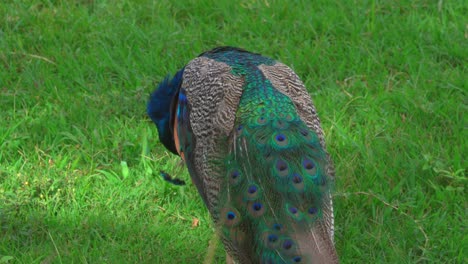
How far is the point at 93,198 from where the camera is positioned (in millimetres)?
4816

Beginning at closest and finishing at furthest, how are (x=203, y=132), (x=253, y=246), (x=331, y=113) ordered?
(x=253, y=246) < (x=203, y=132) < (x=331, y=113)

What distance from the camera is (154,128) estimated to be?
534 centimetres

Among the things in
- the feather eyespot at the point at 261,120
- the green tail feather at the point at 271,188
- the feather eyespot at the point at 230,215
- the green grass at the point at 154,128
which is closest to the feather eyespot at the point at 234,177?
the green tail feather at the point at 271,188

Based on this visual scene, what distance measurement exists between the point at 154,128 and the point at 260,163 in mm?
1937

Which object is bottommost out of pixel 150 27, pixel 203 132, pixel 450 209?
pixel 450 209

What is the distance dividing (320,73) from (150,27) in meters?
1.28

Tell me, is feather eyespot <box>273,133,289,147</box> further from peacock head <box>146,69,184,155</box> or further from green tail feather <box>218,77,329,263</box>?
peacock head <box>146,69,184,155</box>

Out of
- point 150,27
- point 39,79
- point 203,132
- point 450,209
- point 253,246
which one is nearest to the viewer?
point 253,246

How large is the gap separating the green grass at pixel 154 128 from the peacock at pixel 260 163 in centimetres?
77

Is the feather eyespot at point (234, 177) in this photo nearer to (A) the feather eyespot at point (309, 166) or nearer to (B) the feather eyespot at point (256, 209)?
(B) the feather eyespot at point (256, 209)

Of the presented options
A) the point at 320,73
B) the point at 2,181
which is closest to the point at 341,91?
the point at 320,73

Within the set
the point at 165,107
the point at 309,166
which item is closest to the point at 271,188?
the point at 309,166

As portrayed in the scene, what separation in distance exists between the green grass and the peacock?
773 millimetres

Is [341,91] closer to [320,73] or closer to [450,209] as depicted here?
[320,73]
